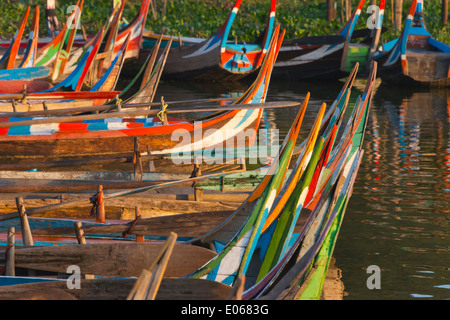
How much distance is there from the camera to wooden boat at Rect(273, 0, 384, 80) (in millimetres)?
14594

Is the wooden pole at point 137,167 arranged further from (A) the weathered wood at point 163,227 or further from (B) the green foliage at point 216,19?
(B) the green foliage at point 216,19

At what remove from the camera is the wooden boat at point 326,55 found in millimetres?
14594

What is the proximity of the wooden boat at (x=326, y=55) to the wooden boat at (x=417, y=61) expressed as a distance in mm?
360

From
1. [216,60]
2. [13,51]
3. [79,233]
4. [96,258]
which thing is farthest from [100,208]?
[216,60]

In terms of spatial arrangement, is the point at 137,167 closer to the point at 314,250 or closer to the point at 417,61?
the point at 314,250

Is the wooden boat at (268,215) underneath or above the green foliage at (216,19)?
underneath

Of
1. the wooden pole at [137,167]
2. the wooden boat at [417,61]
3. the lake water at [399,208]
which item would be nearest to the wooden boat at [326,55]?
the wooden boat at [417,61]

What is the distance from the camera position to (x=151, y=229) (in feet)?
15.0

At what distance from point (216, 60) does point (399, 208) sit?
8.47m

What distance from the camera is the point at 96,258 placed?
12.7ft

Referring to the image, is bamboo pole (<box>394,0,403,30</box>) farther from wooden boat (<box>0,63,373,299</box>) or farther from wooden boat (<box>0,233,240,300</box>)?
wooden boat (<box>0,233,240,300</box>)

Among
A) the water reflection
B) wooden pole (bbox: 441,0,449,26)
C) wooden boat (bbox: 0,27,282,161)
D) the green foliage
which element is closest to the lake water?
the water reflection
